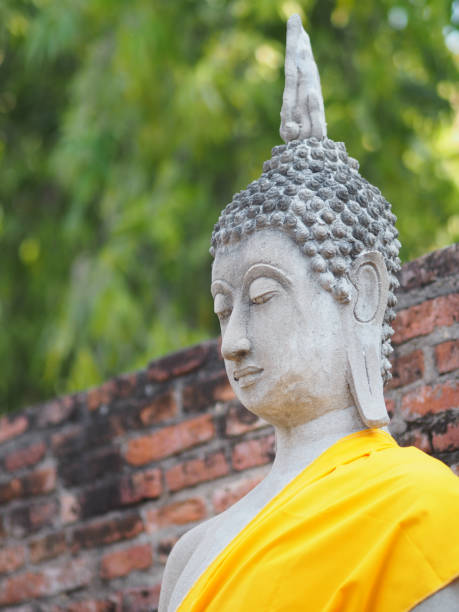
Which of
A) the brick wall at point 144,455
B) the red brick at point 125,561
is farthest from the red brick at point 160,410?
the red brick at point 125,561

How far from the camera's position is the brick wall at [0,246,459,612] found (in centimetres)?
281

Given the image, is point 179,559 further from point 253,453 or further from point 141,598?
point 141,598

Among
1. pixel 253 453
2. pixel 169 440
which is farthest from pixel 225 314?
pixel 169 440

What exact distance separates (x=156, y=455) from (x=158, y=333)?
2600 millimetres

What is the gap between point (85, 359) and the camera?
6414mm

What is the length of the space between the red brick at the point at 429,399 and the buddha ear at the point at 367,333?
1.73 feet

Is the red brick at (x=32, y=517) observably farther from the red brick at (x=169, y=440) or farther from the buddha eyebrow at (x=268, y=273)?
the buddha eyebrow at (x=268, y=273)

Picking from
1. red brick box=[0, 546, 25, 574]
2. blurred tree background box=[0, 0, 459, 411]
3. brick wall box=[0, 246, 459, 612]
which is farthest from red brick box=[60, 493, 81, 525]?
blurred tree background box=[0, 0, 459, 411]

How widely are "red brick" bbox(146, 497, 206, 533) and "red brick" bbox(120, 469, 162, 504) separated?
60mm

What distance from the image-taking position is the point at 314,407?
2.18 metres

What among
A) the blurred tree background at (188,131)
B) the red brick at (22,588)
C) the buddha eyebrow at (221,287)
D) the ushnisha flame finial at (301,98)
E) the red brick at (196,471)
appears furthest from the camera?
the blurred tree background at (188,131)

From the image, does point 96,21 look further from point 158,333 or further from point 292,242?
point 292,242

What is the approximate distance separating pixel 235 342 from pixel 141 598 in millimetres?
1498

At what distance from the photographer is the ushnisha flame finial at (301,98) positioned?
2434mm
